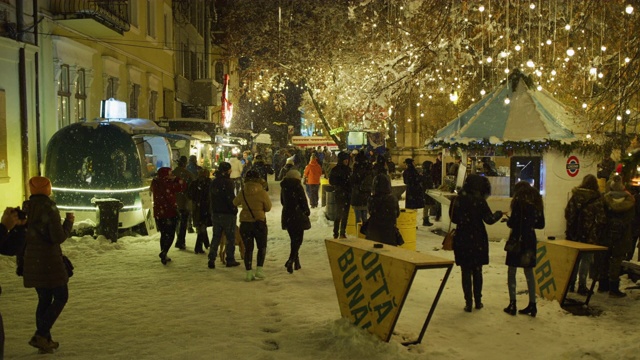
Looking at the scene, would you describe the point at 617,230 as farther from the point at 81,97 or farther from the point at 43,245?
the point at 81,97

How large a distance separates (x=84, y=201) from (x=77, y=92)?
4.52 metres

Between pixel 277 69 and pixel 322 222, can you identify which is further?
pixel 277 69

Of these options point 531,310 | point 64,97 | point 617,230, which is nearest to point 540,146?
point 617,230

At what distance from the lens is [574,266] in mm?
7480

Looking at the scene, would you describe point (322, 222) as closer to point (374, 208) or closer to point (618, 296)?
point (374, 208)

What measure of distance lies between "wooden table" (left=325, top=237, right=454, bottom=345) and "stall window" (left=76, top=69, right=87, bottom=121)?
1209 cm

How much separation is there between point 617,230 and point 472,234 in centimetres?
258

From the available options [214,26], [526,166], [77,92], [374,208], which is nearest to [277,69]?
[214,26]

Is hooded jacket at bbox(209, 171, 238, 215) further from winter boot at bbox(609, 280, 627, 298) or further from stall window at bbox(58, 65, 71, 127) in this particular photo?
stall window at bbox(58, 65, 71, 127)

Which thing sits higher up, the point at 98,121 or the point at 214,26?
the point at 214,26

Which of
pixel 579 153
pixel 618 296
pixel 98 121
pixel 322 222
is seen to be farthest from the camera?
pixel 322 222

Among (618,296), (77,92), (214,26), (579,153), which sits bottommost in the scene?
(618,296)

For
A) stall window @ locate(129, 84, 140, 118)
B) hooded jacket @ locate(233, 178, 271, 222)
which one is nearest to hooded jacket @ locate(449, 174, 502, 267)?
hooded jacket @ locate(233, 178, 271, 222)

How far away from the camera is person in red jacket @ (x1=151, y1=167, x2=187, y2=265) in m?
10.3
